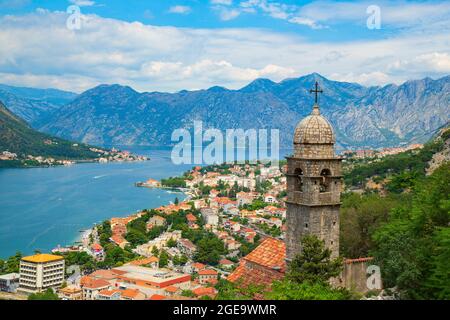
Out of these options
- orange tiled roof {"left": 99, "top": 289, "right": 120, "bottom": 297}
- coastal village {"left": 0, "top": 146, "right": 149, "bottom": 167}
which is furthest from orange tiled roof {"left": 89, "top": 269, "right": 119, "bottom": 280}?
coastal village {"left": 0, "top": 146, "right": 149, "bottom": 167}

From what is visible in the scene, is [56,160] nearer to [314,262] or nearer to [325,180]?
[325,180]

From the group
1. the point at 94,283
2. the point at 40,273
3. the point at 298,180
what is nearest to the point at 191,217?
the point at 40,273

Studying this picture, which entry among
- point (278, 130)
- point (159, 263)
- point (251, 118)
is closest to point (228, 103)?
point (251, 118)

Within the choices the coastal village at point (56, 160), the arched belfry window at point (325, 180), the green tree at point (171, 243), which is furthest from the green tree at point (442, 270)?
the coastal village at point (56, 160)

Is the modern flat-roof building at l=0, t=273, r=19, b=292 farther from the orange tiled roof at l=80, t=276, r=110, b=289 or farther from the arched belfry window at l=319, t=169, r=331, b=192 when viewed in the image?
the arched belfry window at l=319, t=169, r=331, b=192

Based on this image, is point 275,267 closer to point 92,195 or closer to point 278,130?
point 92,195

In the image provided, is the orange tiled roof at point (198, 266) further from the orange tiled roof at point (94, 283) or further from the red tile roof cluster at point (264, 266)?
the red tile roof cluster at point (264, 266)

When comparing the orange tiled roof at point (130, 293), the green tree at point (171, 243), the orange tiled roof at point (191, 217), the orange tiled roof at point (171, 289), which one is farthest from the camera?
the orange tiled roof at point (191, 217)
